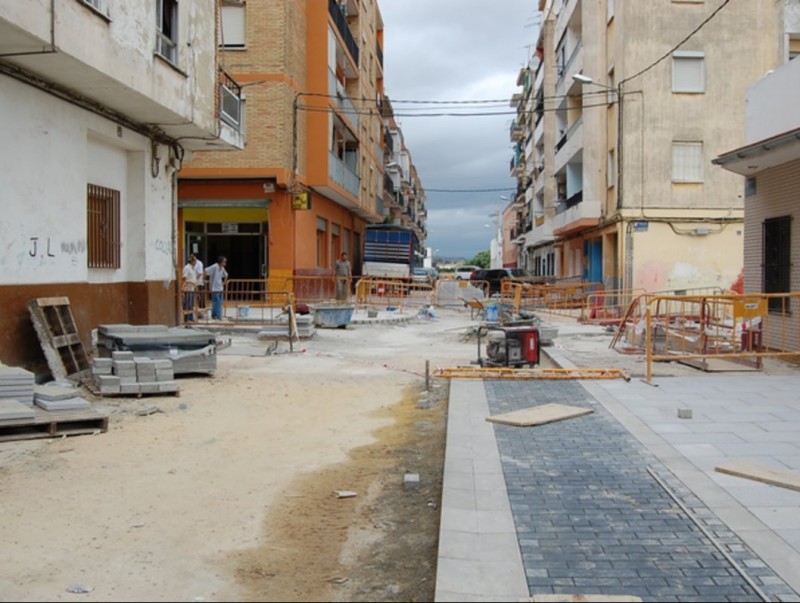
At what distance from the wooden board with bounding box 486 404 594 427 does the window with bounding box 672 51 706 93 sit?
20.8 meters

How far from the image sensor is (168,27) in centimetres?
1248

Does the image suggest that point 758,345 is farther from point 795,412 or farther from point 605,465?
point 605,465

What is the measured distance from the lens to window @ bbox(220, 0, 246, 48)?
23.2 meters

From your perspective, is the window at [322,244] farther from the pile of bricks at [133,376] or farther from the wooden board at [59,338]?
the pile of bricks at [133,376]

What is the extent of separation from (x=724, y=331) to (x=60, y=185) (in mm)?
11937

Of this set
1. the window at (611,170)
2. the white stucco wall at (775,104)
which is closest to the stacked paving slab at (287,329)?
the white stucco wall at (775,104)

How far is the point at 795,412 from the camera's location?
7656mm

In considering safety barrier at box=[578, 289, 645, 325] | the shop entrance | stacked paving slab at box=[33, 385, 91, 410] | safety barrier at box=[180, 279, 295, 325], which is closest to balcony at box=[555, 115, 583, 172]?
safety barrier at box=[578, 289, 645, 325]

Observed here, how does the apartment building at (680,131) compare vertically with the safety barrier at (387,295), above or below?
above

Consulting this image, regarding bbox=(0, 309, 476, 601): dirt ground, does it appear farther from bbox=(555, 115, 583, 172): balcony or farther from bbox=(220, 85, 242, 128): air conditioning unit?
bbox=(555, 115, 583, 172): balcony

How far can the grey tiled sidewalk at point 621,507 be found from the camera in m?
3.57

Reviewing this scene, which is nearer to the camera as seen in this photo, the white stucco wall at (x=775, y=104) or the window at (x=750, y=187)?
the white stucco wall at (x=775, y=104)

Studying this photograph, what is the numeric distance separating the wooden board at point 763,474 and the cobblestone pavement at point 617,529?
1.57ft

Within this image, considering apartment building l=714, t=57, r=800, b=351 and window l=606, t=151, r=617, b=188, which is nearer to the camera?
apartment building l=714, t=57, r=800, b=351
